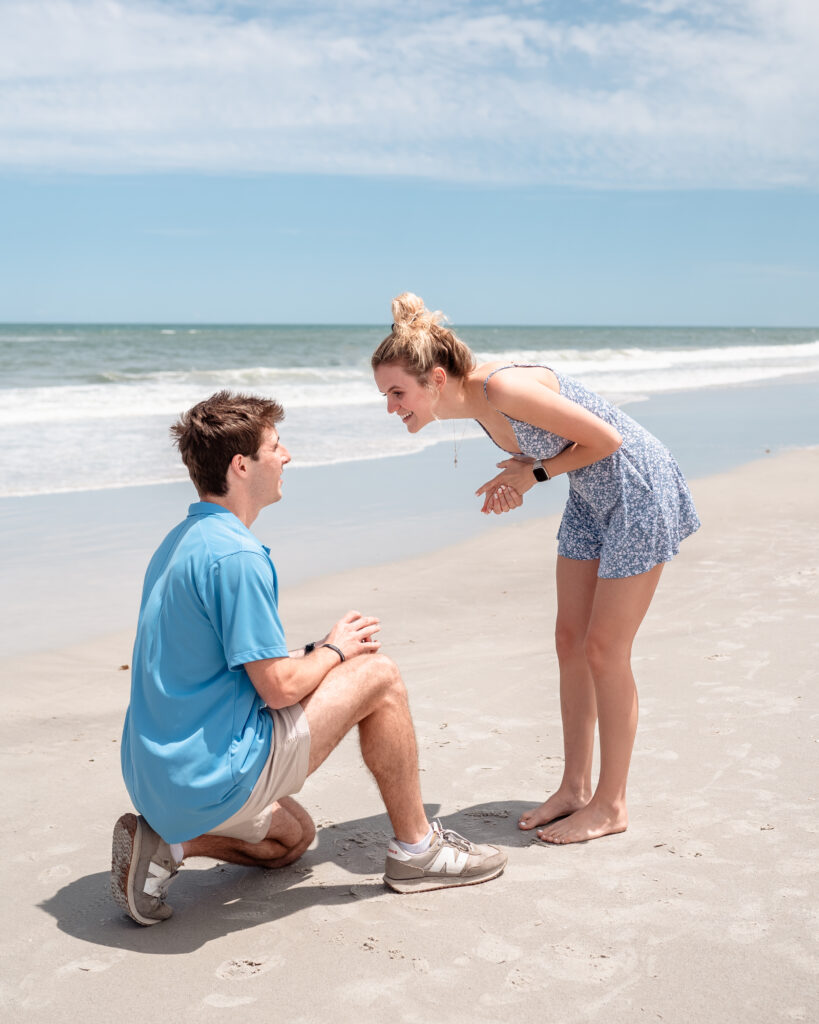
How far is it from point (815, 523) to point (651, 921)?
5.93 metres

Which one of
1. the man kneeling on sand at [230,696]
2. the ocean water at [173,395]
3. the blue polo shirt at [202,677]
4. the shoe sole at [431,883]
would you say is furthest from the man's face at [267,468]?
the ocean water at [173,395]

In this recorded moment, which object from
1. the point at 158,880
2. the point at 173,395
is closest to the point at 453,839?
the point at 158,880

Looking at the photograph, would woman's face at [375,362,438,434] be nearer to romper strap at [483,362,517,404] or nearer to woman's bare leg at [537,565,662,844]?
romper strap at [483,362,517,404]

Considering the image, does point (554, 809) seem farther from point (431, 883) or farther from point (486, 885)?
point (431, 883)

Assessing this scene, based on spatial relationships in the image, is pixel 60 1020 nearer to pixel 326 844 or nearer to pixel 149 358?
pixel 326 844

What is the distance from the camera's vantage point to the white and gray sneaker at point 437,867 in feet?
10.1

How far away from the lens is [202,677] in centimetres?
270

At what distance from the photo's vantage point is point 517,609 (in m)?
6.04

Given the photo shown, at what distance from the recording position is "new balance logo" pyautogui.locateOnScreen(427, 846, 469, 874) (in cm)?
307

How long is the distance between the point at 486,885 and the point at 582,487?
4.24ft

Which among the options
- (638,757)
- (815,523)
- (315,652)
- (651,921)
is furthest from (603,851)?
(815,523)

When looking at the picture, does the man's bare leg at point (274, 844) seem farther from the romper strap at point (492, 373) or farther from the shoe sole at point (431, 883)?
the romper strap at point (492, 373)

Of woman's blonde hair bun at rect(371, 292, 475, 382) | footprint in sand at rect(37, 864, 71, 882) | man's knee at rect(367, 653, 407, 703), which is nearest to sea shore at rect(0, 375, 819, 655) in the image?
woman's blonde hair bun at rect(371, 292, 475, 382)

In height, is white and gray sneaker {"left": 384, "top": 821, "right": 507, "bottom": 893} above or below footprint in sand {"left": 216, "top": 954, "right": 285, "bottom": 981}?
above
